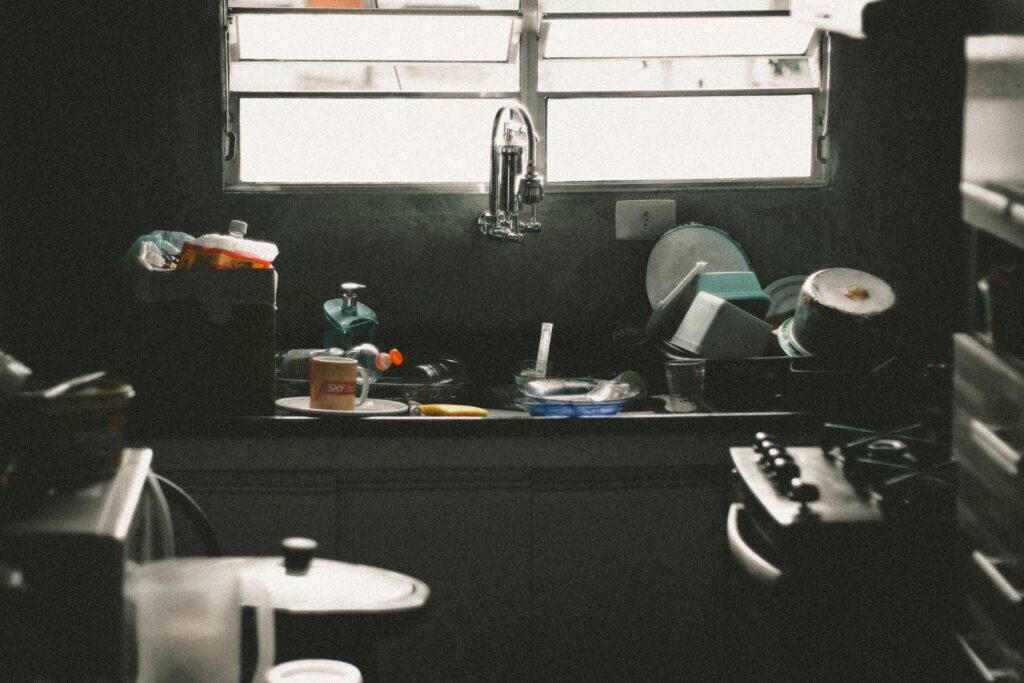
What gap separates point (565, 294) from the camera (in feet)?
9.40

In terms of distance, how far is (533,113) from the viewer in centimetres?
285

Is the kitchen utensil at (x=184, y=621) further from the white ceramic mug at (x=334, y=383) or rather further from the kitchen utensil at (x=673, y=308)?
the kitchen utensil at (x=673, y=308)

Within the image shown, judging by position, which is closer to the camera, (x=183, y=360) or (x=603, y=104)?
(x=183, y=360)

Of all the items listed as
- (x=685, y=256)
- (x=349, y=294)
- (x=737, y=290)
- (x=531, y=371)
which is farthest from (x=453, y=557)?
(x=685, y=256)

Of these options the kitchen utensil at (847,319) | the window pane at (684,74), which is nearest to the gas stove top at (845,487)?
the kitchen utensil at (847,319)

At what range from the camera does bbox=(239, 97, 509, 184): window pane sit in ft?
9.49

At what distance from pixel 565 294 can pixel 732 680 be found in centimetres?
117

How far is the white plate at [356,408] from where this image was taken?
2195 millimetres

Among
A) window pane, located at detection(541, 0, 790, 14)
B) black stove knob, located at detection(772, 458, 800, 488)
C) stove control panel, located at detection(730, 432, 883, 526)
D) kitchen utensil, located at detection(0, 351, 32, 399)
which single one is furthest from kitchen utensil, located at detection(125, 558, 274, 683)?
window pane, located at detection(541, 0, 790, 14)

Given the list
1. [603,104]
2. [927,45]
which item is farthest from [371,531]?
[927,45]

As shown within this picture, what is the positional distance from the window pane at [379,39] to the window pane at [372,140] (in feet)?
0.42

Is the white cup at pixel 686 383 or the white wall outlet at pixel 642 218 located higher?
the white wall outlet at pixel 642 218

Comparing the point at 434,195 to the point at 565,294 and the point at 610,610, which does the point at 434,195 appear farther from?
the point at 610,610

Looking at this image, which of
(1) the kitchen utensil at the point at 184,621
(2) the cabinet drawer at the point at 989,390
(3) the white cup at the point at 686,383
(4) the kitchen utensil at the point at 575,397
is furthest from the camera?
(3) the white cup at the point at 686,383
